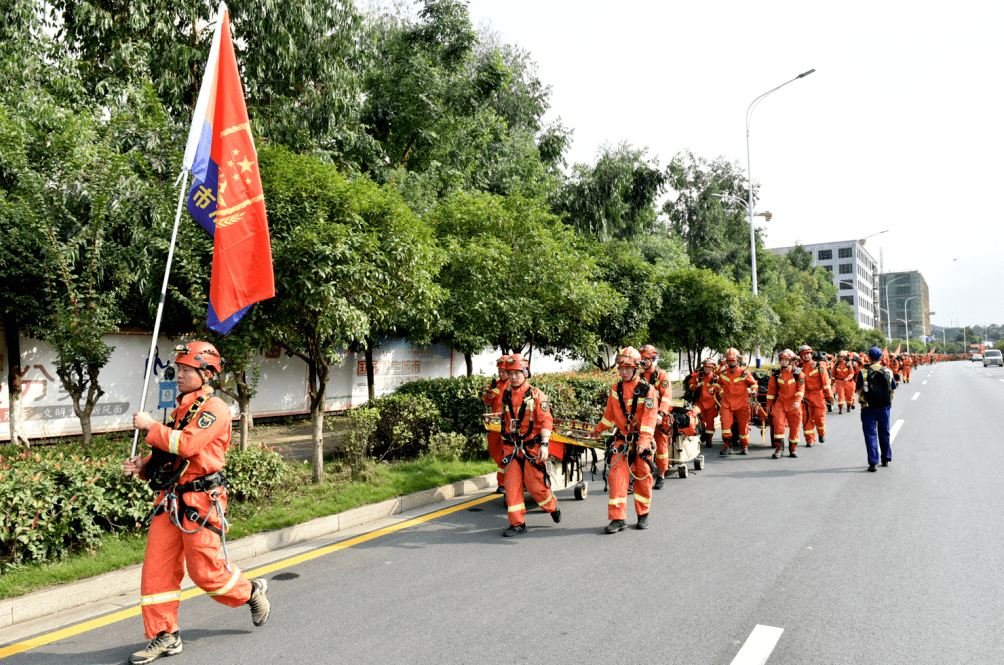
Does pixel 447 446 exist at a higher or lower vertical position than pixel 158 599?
higher

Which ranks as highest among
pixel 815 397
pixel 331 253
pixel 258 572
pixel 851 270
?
pixel 851 270

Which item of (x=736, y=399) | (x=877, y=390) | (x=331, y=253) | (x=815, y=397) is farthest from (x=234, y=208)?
(x=815, y=397)

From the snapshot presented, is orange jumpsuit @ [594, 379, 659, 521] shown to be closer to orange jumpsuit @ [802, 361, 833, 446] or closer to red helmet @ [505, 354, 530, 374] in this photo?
red helmet @ [505, 354, 530, 374]

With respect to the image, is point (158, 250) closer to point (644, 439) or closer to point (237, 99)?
point (237, 99)

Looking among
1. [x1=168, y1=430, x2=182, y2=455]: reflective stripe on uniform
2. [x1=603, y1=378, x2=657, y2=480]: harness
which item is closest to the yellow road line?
[x1=168, y1=430, x2=182, y2=455]: reflective stripe on uniform

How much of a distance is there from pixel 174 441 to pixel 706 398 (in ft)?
33.8

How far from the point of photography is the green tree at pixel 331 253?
698cm

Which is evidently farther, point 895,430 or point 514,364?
point 895,430

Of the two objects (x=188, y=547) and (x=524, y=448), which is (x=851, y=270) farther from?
(x=188, y=547)

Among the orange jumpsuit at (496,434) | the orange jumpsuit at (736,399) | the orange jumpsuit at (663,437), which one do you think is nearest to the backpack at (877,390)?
the orange jumpsuit at (736,399)

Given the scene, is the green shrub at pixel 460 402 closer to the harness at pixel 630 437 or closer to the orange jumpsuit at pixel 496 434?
the orange jumpsuit at pixel 496 434

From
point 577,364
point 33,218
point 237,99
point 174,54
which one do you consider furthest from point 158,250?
point 577,364

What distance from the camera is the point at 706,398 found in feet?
41.1

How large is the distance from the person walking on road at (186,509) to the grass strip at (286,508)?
1.31 metres
